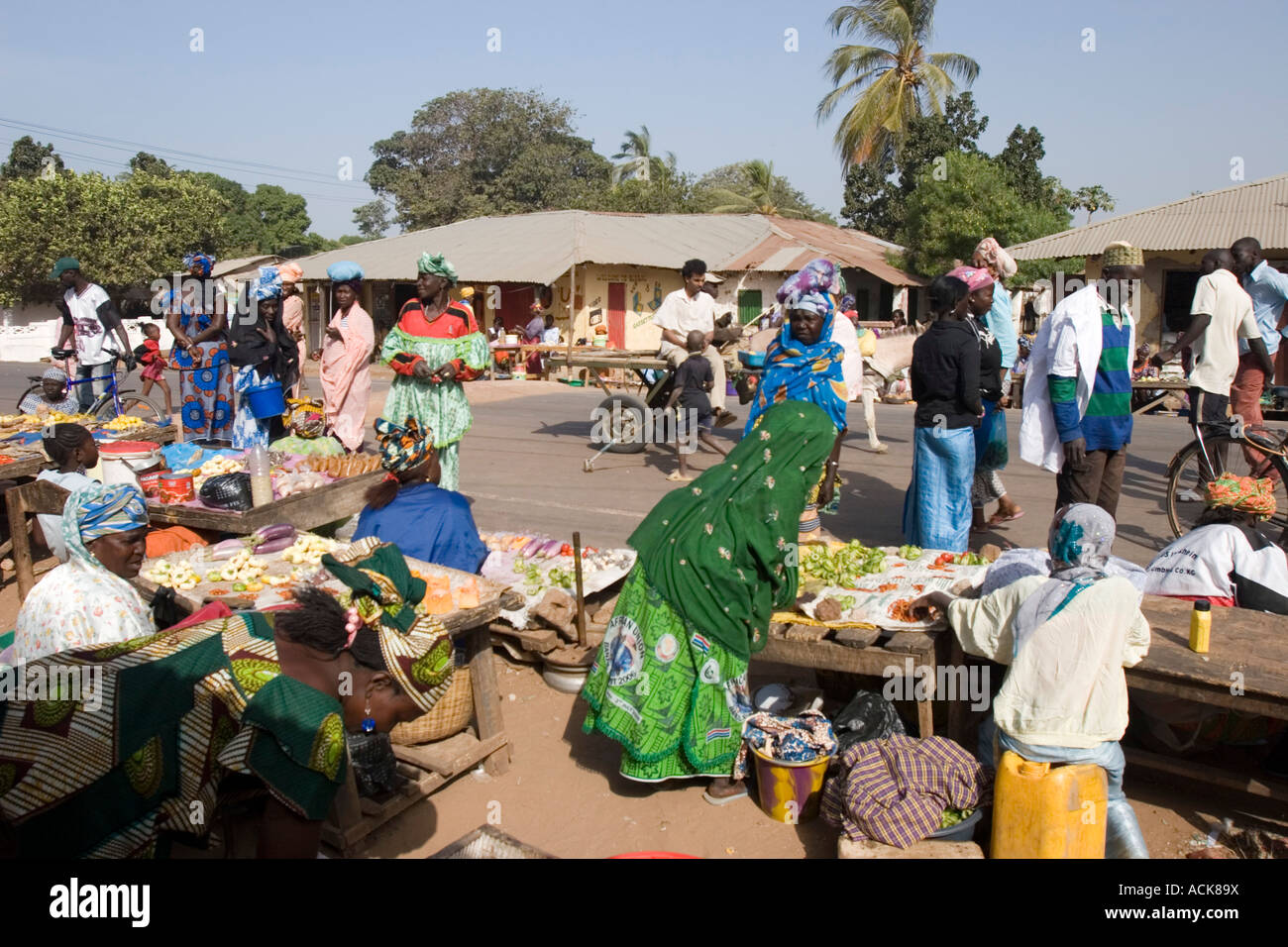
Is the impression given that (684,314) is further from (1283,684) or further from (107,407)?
(1283,684)

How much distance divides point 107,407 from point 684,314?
6.38 meters

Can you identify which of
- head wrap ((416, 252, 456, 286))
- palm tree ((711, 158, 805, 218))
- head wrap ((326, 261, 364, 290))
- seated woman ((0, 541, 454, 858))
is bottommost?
seated woman ((0, 541, 454, 858))

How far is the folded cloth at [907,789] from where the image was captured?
11.6 feet

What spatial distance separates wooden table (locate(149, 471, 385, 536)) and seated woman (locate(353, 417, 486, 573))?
991 millimetres

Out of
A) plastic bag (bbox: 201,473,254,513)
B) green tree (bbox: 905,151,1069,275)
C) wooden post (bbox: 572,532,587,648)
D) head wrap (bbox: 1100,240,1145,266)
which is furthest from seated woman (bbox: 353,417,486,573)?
green tree (bbox: 905,151,1069,275)

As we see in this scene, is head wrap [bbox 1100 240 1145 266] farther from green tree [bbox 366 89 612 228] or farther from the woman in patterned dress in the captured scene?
green tree [bbox 366 89 612 228]

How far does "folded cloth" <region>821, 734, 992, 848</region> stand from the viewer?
355 centimetres

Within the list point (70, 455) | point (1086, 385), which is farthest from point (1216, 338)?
point (70, 455)

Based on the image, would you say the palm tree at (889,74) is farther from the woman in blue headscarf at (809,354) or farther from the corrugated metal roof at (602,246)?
the woman in blue headscarf at (809,354)

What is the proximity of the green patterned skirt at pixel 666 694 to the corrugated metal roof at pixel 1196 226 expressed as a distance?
55.0 ft

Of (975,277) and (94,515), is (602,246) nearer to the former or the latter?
(975,277)

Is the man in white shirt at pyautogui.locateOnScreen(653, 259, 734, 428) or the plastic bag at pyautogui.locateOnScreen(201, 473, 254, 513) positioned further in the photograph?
the man in white shirt at pyautogui.locateOnScreen(653, 259, 734, 428)

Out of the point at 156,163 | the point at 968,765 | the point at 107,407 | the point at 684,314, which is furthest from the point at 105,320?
the point at 156,163

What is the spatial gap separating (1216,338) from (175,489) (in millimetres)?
7868
